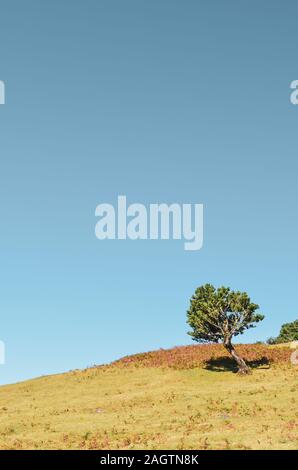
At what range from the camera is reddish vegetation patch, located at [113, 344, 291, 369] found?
66.9 m

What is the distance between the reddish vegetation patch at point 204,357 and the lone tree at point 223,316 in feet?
15.9

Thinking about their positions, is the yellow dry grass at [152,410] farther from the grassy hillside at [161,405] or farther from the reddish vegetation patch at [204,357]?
the reddish vegetation patch at [204,357]

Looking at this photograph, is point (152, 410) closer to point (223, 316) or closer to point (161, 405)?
point (161, 405)

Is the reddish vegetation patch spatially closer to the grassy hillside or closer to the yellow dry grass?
the grassy hillside

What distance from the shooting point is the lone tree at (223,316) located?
62500mm

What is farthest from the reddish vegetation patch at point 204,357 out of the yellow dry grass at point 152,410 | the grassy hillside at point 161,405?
the yellow dry grass at point 152,410

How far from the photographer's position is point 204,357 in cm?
7044

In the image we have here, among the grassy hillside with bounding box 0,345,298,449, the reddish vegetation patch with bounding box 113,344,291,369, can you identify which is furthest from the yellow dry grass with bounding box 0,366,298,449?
the reddish vegetation patch with bounding box 113,344,291,369

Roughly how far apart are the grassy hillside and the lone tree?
4545 mm

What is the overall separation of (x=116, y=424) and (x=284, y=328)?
101 meters

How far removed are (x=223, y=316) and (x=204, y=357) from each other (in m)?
10.3
